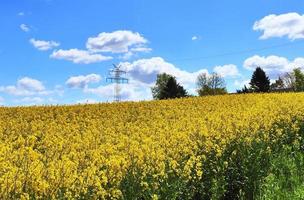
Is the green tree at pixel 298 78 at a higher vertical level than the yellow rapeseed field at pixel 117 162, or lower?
higher

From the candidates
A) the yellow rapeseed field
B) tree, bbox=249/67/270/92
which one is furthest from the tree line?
the yellow rapeseed field

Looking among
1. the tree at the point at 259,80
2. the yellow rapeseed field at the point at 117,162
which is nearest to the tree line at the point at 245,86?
the tree at the point at 259,80

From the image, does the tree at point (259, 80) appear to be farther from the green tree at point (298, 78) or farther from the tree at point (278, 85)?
the tree at point (278, 85)

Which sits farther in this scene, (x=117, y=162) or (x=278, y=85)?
(x=278, y=85)

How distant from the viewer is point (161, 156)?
933 centimetres

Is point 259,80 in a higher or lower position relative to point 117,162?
higher

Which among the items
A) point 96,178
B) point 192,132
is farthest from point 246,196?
point 96,178

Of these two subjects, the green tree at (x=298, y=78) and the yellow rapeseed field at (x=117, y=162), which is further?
the green tree at (x=298, y=78)

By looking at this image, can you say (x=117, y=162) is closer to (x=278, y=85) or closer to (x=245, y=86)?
(x=245, y=86)

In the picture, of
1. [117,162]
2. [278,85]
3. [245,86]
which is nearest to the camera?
[117,162]

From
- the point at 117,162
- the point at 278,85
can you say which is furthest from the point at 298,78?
the point at 117,162

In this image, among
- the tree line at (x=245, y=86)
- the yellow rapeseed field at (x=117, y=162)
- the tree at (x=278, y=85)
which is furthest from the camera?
the tree at (x=278, y=85)

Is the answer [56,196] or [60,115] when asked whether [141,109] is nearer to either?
[60,115]

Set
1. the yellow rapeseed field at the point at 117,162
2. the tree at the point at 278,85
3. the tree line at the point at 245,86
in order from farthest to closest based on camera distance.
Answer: the tree at the point at 278,85 → the tree line at the point at 245,86 → the yellow rapeseed field at the point at 117,162
